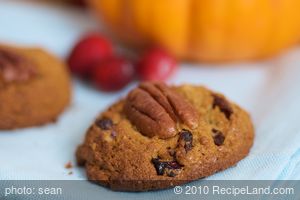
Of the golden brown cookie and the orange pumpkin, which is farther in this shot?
the orange pumpkin

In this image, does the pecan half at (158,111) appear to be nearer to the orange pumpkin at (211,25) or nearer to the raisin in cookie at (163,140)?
the raisin in cookie at (163,140)

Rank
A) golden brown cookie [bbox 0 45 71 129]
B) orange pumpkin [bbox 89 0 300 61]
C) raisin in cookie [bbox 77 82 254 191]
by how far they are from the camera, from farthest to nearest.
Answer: orange pumpkin [bbox 89 0 300 61], golden brown cookie [bbox 0 45 71 129], raisin in cookie [bbox 77 82 254 191]

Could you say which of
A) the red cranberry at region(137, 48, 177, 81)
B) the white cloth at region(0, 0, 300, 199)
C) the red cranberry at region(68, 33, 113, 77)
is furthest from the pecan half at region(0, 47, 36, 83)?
the red cranberry at region(137, 48, 177, 81)

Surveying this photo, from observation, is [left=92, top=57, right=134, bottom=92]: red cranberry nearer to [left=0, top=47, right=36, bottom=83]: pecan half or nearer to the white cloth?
the white cloth

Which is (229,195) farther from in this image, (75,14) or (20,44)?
(75,14)

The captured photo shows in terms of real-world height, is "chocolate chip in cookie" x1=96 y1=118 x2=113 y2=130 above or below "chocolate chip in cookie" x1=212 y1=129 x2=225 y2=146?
above

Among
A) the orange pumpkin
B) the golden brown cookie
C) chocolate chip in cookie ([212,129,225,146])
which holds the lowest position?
chocolate chip in cookie ([212,129,225,146])

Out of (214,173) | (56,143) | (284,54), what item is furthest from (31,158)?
(284,54)

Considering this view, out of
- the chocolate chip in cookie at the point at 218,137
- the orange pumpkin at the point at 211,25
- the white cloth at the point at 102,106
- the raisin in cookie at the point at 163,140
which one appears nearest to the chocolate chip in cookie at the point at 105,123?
the raisin in cookie at the point at 163,140
